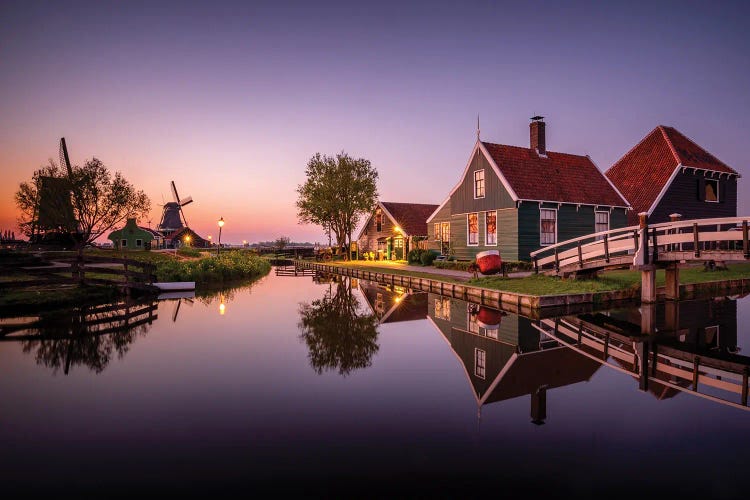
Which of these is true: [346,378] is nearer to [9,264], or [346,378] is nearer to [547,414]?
[547,414]

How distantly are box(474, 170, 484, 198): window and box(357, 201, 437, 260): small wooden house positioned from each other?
427 inches

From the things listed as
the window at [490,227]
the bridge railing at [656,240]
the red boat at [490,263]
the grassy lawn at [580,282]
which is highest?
the window at [490,227]

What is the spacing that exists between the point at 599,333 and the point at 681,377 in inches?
144

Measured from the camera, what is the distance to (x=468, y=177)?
28203 mm

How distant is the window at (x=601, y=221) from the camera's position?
2730cm

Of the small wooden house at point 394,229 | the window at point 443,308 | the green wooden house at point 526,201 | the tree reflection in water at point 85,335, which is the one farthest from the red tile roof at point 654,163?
the tree reflection in water at point 85,335

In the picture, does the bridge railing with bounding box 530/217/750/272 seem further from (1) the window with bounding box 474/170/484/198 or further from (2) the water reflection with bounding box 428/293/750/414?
(1) the window with bounding box 474/170/484/198

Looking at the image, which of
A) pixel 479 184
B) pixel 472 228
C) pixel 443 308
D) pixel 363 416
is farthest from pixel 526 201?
pixel 363 416

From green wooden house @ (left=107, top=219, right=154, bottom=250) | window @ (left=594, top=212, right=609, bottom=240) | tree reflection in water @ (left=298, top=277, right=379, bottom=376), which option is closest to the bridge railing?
window @ (left=594, top=212, right=609, bottom=240)

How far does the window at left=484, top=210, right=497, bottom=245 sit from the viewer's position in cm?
2625

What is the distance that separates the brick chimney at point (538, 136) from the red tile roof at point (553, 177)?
1.88 feet

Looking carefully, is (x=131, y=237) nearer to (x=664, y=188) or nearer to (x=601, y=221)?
(x=601, y=221)

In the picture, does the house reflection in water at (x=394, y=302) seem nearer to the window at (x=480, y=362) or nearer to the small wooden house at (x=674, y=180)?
the window at (x=480, y=362)

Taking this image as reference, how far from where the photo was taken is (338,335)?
11797 millimetres
